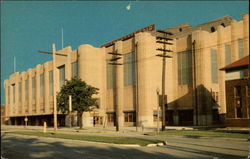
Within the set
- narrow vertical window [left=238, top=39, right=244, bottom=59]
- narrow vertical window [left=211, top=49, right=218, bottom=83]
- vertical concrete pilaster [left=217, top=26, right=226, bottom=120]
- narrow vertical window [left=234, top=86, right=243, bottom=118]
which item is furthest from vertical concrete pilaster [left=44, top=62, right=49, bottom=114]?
narrow vertical window [left=234, top=86, right=243, bottom=118]

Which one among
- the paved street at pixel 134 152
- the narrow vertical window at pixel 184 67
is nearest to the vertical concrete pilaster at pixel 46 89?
the narrow vertical window at pixel 184 67

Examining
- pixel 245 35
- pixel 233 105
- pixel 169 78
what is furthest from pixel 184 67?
pixel 233 105

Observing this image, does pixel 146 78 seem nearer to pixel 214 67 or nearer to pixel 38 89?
pixel 214 67

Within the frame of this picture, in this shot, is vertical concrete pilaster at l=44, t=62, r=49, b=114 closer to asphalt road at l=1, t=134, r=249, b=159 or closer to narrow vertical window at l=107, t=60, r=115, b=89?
narrow vertical window at l=107, t=60, r=115, b=89

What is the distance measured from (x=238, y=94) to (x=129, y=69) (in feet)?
84.4

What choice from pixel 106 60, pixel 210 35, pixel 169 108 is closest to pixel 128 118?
pixel 169 108

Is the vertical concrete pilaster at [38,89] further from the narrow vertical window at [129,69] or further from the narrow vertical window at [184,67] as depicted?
the narrow vertical window at [184,67]

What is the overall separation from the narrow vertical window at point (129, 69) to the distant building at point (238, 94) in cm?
2281

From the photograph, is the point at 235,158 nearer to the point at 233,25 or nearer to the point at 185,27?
the point at 233,25

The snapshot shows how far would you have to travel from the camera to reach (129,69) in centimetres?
6094

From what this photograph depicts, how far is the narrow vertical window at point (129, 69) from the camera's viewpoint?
60.0 metres

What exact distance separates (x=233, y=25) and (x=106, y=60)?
26892 millimetres

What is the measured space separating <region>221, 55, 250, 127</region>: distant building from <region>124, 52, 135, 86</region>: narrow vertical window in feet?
74.8

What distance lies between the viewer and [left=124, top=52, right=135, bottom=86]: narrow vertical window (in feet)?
197
